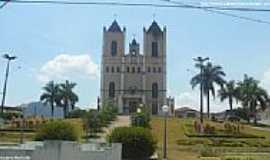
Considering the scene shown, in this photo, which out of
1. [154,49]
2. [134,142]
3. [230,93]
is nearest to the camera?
[134,142]

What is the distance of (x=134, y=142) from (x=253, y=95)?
57370mm

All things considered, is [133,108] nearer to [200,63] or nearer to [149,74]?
[149,74]

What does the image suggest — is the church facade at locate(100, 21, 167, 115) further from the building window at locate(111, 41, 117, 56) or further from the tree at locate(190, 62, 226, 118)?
the tree at locate(190, 62, 226, 118)

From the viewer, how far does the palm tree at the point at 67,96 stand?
324 ft

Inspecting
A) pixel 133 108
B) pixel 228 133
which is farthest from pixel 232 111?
pixel 228 133

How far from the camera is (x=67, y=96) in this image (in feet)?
325

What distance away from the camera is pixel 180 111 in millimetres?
133250

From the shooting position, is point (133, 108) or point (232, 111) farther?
point (133, 108)

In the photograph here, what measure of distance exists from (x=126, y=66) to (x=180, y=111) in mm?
25032

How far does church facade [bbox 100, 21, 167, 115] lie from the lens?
113000mm

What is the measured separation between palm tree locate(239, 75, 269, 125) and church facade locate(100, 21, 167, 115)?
28459mm

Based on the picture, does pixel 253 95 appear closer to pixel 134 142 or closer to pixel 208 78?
pixel 208 78

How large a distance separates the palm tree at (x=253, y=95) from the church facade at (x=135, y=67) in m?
28.5

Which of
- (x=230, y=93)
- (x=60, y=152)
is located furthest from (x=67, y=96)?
(x=60, y=152)
